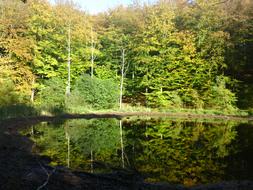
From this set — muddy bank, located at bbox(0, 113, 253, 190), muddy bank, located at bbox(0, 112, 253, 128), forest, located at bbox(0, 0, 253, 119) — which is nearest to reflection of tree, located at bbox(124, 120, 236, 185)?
muddy bank, located at bbox(0, 113, 253, 190)

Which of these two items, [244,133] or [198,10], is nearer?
[244,133]

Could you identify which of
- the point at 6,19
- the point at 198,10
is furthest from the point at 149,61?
the point at 6,19

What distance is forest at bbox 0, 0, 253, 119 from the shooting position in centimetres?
2867

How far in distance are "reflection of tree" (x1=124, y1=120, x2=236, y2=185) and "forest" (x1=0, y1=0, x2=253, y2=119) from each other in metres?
11.7

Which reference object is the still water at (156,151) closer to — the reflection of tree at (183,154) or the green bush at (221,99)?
the reflection of tree at (183,154)

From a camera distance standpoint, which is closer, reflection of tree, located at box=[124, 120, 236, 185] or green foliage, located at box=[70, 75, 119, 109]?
reflection of tree, located at box=[124, 120, 236, 185]

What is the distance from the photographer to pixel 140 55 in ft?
109

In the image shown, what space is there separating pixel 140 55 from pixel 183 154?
891 inches

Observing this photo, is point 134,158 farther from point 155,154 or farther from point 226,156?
point 226,156

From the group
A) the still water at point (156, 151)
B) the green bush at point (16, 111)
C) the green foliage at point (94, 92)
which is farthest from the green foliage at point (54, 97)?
the still water at point (156, 151)

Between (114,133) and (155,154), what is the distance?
5.40m

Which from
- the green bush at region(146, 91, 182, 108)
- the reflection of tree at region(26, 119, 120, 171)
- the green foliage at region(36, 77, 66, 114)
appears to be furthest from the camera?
the green bush at region(146, 91, 182, 108)

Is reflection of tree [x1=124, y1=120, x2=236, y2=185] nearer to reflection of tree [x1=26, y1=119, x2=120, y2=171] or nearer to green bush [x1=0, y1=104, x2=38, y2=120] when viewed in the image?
reflection of tree [x1=26, y1=119, x2=120, y2=171]

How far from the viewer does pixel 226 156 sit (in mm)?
11305
